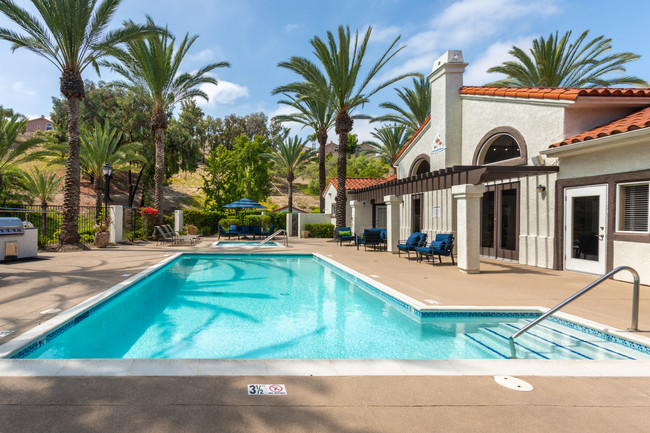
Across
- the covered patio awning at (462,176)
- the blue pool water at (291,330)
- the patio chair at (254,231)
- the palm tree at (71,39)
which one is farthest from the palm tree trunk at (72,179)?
the covered patio awning at (462,176)

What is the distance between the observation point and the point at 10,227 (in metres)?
11.4

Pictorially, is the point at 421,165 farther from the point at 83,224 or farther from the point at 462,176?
the point at 83,224

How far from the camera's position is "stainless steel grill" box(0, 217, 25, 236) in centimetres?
1120

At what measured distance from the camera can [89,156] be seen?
23859mm

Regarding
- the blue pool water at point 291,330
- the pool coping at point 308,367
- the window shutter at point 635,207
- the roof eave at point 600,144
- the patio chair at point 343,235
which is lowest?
the blue pool water at point 291,330

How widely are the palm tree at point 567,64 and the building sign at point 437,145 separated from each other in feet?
22.5

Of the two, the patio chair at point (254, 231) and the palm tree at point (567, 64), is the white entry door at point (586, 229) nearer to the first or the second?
the palm tree at point (567, 64)

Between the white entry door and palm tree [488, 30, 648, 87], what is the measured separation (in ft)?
37.5

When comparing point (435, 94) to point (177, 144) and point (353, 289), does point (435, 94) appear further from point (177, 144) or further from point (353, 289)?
point (177, 144)

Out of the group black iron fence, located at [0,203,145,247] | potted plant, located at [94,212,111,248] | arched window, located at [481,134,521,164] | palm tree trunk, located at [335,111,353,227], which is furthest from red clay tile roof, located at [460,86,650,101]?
black iron fence, located at [0,203,145,247]

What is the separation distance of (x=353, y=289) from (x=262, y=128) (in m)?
67.1

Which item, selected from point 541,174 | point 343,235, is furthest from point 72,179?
point 541,174

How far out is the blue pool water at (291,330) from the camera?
4.88 m

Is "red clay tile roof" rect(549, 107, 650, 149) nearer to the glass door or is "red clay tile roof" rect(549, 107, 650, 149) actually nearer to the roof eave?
the roof eave
